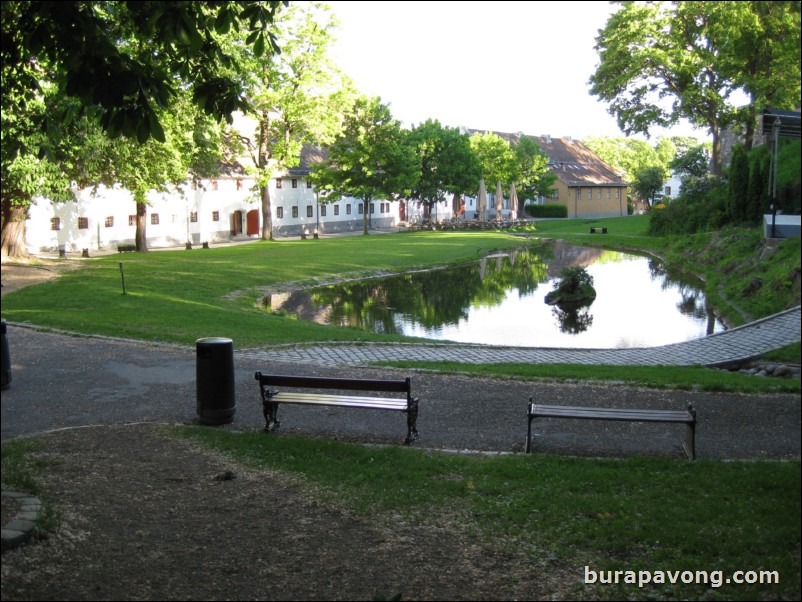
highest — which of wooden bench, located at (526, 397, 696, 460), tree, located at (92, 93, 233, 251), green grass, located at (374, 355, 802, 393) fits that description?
tree, located at (92, 93, 233, 251)

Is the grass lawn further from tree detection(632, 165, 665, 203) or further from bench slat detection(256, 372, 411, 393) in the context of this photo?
tree detection(632, 165, 665, 203)

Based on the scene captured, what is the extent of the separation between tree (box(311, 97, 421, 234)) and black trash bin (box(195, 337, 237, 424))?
49.6m

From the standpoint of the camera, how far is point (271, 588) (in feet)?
15.9

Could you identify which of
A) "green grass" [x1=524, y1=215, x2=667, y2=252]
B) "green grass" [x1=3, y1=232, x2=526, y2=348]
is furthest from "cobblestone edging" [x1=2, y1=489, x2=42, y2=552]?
"green grass" [x1=524, y1=215, x2=667, y2=252]

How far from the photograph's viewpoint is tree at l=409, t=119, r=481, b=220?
6741cm

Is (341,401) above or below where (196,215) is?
below

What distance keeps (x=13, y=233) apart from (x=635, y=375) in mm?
24871

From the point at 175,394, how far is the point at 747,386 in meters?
7.87

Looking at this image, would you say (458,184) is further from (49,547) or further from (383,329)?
(49,547)

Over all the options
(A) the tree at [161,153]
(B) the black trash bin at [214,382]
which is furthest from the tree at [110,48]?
(A) the tree at [161,153]

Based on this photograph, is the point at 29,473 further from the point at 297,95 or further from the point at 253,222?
the point at 253,222

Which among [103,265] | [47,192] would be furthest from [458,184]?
[47,192]

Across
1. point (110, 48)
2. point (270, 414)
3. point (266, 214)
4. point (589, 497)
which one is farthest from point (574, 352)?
point (266, 214)

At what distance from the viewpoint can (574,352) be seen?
16391mm
